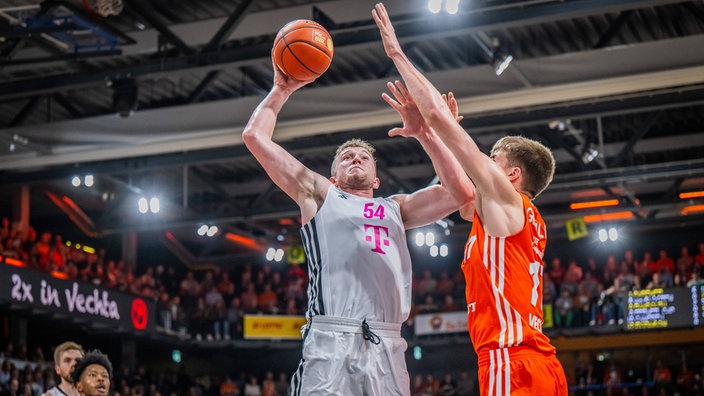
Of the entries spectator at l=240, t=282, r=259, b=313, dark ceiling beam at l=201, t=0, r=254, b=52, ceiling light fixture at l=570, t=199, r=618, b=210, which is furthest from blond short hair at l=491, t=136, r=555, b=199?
spectator at l=240, t=282, r=259, b=313

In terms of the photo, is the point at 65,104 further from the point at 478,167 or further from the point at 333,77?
the point at 478,167

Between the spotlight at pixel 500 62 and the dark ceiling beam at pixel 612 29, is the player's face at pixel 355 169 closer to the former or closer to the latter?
the spotlight at pixel 500 62

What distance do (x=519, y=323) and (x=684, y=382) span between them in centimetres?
2081

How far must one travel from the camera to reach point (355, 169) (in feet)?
17.1

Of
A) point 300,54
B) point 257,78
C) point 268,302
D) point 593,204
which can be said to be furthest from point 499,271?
point 268,302

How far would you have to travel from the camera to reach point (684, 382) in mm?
23625

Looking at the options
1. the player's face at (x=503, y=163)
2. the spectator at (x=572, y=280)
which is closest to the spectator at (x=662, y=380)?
the spectator at (x=572, y=280)

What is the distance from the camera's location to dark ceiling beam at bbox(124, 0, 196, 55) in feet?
42.7

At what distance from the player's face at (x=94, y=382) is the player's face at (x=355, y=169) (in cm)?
307

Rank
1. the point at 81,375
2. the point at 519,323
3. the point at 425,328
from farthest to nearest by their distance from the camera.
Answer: the point at 425,328
the point at 81,375
the point at 519,323

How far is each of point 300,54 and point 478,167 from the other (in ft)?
4.72

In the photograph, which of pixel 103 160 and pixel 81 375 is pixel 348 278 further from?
pixel 103 160

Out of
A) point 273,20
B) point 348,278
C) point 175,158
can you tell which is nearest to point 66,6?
point 273,20

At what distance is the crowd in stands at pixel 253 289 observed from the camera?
885 inches
